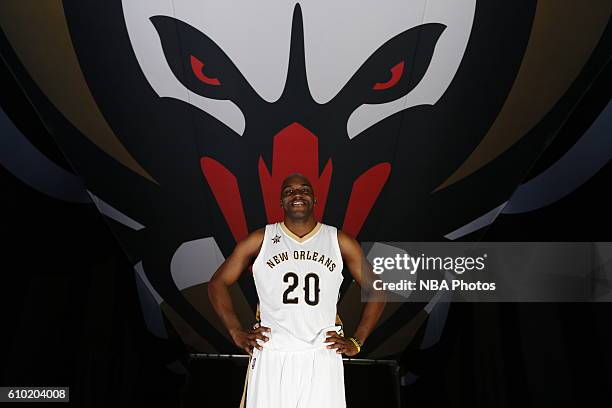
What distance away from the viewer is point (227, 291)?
2.42m

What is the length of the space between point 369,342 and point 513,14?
2.74 metres

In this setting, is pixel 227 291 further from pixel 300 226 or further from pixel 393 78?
pixel 393 78

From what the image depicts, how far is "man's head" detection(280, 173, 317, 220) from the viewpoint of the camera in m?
2.38

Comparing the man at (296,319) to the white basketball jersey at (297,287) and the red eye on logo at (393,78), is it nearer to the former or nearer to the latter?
the white basketball jersey at (297,287)

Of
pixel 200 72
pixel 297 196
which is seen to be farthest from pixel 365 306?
pixel 200 72

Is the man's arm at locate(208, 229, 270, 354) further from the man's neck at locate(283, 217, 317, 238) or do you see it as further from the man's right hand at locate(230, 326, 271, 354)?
the man's neck at locate(283, 217, 317, 238)

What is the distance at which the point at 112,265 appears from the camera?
11.6 ft

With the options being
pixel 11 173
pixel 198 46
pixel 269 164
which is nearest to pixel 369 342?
pixel 269 164

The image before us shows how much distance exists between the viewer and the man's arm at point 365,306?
2284mm

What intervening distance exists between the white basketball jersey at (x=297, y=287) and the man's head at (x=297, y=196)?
0.38 feet

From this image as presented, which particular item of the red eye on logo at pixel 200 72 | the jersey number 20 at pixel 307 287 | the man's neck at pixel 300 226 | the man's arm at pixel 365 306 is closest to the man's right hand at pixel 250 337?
the jersey number 20 at pixel 307 287

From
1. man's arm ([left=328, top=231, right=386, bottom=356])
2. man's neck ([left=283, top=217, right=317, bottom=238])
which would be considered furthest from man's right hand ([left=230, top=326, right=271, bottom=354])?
man's neck ([left=283, top=217, right=317, bottom=238])

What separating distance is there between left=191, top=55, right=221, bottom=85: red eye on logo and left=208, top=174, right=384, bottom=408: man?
1.72m

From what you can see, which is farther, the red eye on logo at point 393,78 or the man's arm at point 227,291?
the red eye on logo at point 393,78
